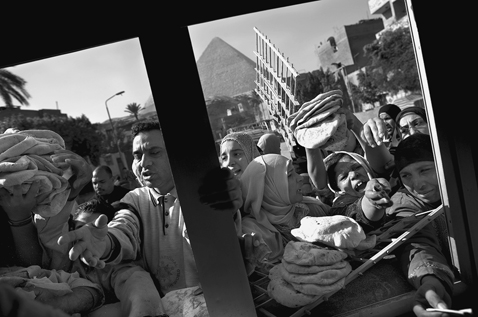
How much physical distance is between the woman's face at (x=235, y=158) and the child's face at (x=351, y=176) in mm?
589

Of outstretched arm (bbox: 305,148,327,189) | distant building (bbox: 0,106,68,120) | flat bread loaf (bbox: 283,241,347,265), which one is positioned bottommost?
flat bread loaf (bbox: 283,241,347,265)

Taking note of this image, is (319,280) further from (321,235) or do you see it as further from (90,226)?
(90,226)

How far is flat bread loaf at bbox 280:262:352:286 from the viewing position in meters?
1.57

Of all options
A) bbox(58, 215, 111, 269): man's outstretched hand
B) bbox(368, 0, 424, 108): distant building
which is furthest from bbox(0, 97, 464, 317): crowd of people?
bbox(368, 0, 424, 108): distant building

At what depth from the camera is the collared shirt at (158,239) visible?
1817 millimetres

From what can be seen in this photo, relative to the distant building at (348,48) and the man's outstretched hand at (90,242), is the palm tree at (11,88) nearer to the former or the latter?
the man's outstretched hand at (90,242)

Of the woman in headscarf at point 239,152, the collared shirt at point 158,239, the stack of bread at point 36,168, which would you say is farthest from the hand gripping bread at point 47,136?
the woman in headscarf at point 239,152

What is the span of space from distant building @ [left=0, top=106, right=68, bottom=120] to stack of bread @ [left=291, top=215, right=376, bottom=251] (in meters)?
1.23

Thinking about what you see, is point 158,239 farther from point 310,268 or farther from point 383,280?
point 383,280

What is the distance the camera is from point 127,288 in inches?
66.1

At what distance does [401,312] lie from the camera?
1.64 metres

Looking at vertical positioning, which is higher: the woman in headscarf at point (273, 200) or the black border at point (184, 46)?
the black border at point (184, 46)

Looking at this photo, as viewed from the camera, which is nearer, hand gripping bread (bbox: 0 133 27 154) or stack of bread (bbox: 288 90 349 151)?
hand gripping bread (bbox: 0 133 27 154)

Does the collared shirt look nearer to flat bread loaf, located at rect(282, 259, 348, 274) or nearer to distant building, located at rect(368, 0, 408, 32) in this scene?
flat bread loaf, located at rect(282, 259, 348, 274)
